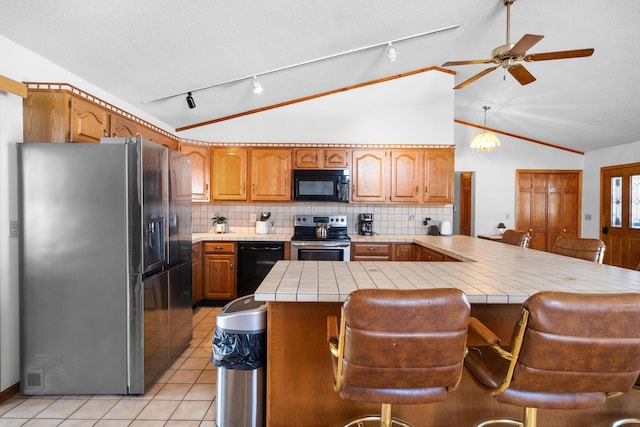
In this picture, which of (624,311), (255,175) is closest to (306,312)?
(624,311)

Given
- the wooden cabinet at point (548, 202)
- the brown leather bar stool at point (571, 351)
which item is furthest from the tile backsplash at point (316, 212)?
the brown leather bar stool at point (571, 351)

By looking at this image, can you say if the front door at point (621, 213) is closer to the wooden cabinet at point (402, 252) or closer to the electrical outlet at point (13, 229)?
the wooden cabinet at point (402, 252)

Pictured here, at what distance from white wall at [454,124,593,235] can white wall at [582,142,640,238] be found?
205 mm

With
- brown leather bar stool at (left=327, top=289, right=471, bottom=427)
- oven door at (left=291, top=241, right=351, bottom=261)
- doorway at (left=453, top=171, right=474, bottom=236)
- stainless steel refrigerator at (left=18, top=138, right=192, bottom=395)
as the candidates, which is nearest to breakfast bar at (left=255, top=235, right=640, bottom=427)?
brown leather bar stool at (left=327, top=289, right=471, bottom=427)

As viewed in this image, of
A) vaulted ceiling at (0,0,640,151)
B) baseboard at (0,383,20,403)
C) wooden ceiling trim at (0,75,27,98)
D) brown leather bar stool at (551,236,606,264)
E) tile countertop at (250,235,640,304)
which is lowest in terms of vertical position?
baseboard at (0,383,20,403)

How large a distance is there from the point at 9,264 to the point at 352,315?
236cm

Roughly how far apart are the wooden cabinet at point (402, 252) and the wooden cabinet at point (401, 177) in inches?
24.7

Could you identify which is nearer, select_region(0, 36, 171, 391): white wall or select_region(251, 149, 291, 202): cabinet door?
select_region(0, 36, 171, 391): white wall

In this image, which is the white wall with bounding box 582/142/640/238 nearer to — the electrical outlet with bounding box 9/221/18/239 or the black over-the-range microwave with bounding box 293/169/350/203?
the black over-the-range microwave with bounding box 293/169/350/203

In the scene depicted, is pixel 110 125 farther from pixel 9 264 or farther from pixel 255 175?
pixel 255 175

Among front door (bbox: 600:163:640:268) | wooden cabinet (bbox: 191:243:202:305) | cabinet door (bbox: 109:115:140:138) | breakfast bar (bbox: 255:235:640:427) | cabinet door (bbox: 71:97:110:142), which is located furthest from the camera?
front door (bbox: 600:163:640:268)

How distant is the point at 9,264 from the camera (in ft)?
7.22

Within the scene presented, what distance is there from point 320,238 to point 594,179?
5.37 metres

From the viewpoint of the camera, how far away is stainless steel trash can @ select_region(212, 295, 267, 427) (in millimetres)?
1819
